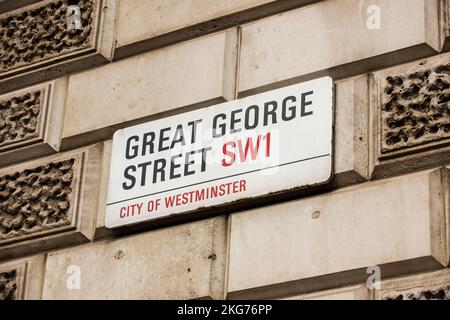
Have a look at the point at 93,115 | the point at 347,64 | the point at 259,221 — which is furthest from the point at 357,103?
the point at 93,115

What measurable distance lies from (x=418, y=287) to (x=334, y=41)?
49.1 inches

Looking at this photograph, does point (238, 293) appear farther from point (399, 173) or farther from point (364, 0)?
point (364, 0)

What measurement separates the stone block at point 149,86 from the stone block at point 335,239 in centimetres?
70

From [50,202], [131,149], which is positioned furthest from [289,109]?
[50,202]

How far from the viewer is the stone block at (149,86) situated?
7512 mm

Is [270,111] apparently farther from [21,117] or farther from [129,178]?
[21,117]

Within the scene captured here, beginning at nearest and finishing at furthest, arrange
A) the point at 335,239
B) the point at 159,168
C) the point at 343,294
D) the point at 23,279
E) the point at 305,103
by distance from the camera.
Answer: the point at 343,294 < the point at 335,239 < the point at 305,103 < the point at 159,168 < the point at 23,279

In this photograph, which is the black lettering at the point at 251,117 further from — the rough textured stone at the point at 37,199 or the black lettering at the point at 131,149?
the rough textured stone at the point at 37,199

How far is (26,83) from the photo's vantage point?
27.1 ft

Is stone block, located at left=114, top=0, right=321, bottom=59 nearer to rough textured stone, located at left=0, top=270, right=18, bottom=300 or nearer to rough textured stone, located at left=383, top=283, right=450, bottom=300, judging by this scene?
rough textured stone, located at left=0, top=270, right=18, bottom=300

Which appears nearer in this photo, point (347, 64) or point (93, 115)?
Answer: point (347, 64)

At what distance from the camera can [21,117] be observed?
813 cm

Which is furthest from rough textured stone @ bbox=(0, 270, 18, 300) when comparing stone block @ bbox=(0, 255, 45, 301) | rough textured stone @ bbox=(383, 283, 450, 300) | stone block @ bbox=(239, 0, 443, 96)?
rough textured stone @ bbox=(383, 283, 450, 300)

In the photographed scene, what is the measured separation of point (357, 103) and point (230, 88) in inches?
26.3
